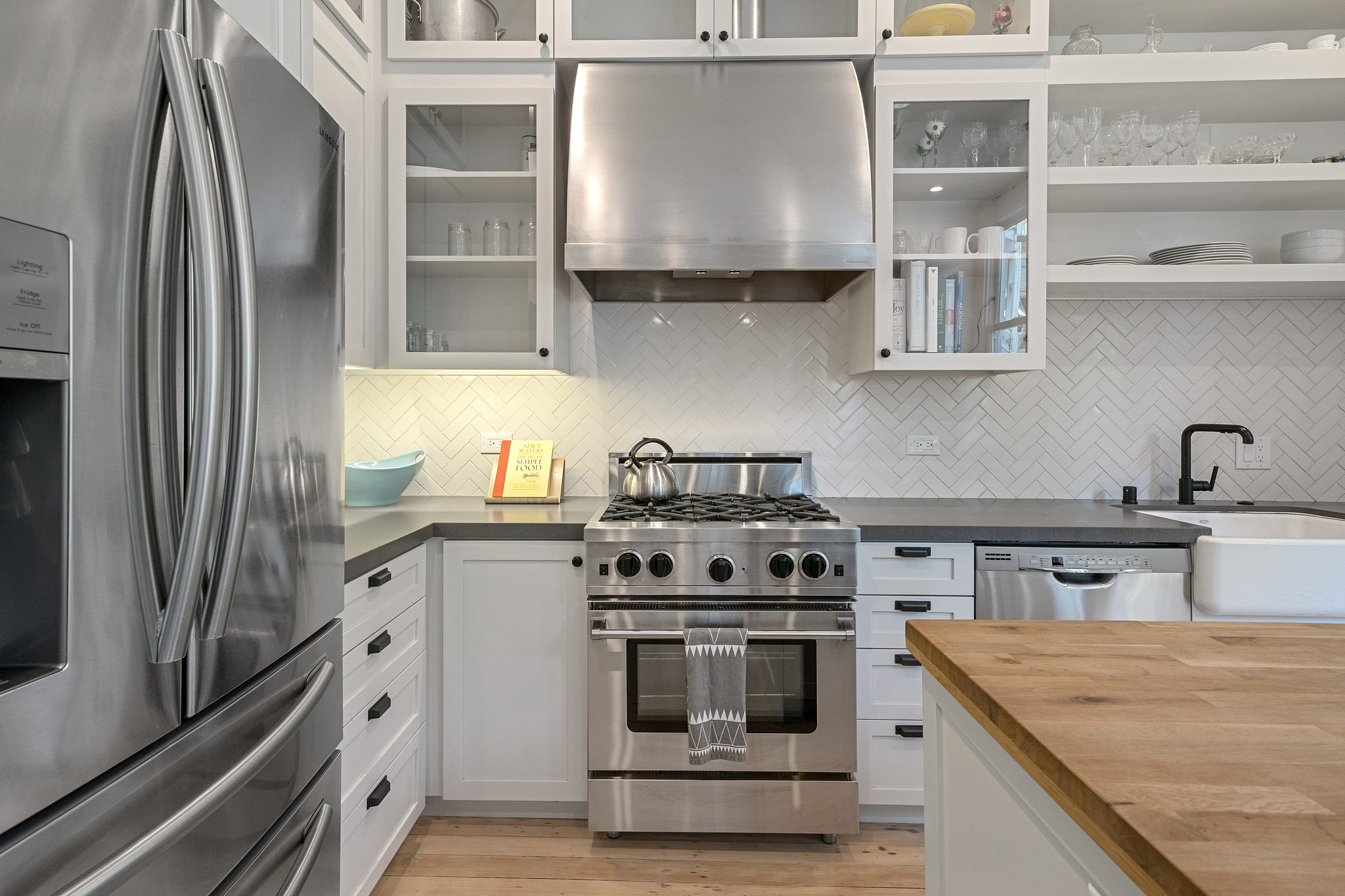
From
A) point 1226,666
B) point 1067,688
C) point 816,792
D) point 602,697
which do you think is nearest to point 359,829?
point 602,697

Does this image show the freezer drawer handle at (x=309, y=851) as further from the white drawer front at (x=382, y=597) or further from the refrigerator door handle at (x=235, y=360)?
the refrigerator door handle at (x=235, y=360)

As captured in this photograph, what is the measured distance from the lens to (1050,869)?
0.67 meters

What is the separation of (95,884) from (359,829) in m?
1.03

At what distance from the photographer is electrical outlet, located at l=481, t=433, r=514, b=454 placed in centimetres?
266

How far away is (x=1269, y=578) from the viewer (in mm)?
1940

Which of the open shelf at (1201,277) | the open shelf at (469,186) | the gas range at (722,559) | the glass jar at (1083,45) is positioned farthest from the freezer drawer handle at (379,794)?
the glass jar at (1083,45)

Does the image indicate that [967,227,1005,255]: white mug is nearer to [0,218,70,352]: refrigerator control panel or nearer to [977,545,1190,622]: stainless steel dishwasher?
[977,545,1190,622]: stainless steel dishwasher

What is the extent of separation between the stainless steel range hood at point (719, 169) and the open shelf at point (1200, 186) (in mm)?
728

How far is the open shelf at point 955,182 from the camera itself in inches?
90.5

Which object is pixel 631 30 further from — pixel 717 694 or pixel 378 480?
pixel 717 694

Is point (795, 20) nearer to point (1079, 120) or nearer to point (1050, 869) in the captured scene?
point (1079, 120)

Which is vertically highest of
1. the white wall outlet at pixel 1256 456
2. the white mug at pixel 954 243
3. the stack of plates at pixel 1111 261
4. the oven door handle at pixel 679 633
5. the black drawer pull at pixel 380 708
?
the white mug at pixel 954 243

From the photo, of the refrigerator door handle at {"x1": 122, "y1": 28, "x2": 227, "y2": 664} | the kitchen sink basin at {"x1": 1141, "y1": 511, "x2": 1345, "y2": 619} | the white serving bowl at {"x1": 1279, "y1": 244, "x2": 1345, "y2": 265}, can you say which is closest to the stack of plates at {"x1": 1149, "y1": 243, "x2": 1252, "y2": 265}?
the white serving bowl at {"x1": 1279, "y1": 244, "x2": 1345, "y2": 265}

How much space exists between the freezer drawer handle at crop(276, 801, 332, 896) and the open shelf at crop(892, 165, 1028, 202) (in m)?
2.26
